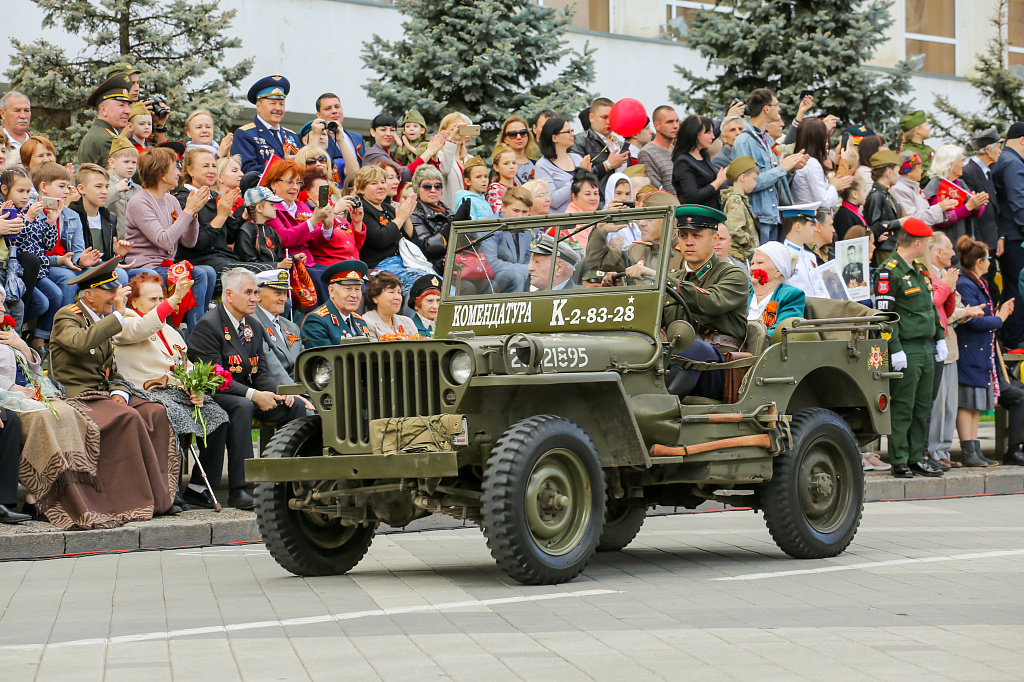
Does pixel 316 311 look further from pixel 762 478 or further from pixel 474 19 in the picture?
pixel 474 19

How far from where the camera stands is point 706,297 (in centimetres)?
963

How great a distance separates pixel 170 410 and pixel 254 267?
2072mm

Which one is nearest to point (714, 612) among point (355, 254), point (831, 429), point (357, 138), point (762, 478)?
point (762, 478)

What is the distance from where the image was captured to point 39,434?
10.5m

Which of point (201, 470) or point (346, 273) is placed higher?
point (346, 273)

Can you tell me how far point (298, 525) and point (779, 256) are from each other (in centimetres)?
592

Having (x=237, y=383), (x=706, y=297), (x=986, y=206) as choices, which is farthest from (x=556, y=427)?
(x=986, y=206)

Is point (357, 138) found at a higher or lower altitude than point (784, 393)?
higher

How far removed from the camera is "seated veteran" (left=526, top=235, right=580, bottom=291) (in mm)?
Answer: 9562

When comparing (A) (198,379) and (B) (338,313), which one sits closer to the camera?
(A) (198,379)

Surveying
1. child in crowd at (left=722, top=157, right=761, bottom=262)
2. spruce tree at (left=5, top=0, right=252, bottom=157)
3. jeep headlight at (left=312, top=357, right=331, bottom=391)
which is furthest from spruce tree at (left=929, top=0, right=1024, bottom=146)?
jeep headlight at (left=312, top=357, right=331, bottom=391)

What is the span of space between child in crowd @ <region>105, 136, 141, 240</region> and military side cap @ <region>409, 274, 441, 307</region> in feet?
9.04

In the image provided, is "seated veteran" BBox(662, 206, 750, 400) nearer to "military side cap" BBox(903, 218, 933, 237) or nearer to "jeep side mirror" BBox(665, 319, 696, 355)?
"jeep side mirror" BBox(665, 319, 696, 355)

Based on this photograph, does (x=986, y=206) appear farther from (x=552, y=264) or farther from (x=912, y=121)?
(x=552, y=264)
